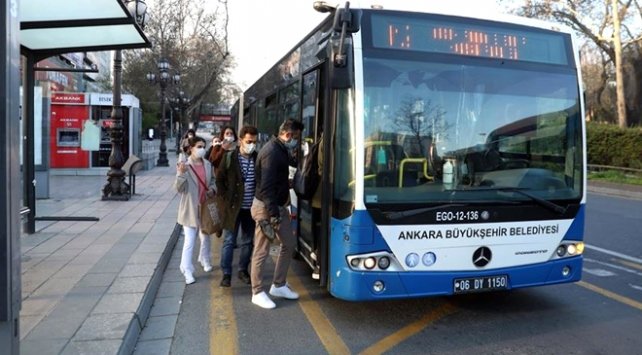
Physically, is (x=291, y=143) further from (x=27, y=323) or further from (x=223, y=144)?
(x=27, y=323)

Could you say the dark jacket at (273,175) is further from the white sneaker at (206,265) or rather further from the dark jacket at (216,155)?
the dark jacket at (216,155)

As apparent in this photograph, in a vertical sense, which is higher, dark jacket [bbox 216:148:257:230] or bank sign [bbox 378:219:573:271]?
dark jacket [bbox 216:148:257:230]

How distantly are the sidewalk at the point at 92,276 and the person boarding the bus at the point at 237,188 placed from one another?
90 centimetres

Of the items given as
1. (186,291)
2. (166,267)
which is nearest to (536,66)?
(186,291)

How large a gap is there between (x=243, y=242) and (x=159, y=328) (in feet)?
5.47

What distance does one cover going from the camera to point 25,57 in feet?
27.2

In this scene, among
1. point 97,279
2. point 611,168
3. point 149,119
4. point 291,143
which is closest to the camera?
point 291,143

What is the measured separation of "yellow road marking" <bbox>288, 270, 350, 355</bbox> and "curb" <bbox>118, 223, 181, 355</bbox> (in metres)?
1.50

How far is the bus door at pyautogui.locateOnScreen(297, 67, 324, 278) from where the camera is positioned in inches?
203

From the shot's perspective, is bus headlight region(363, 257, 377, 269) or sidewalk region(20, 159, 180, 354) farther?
bus headlight region(363, 257, 377, 269)

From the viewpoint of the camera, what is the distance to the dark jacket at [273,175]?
521 centimetres

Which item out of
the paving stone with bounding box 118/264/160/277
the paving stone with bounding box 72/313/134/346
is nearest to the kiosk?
the paving stone with bounding box 118/264/160/277

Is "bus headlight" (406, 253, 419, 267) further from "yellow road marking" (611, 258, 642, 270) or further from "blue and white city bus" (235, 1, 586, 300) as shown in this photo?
"yellow road marking" (611, 258, 642, 270)

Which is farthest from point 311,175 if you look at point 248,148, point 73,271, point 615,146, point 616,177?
point 615,146
